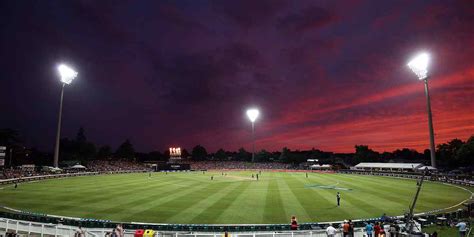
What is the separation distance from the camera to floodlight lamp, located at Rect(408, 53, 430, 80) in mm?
53406

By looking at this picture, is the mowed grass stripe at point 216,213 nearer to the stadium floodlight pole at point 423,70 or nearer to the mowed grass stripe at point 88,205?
the mowed grass stripe at point 88,205

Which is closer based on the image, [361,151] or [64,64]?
[64,64]

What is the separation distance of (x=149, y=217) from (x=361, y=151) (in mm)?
170515

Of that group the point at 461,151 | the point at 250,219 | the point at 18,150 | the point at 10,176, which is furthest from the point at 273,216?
the point at 18,150

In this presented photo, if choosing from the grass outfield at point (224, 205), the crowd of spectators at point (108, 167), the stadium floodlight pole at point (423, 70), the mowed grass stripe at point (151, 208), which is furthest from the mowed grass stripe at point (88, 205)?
the crowd of spectators at point (108, 167)

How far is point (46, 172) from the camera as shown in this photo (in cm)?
7994

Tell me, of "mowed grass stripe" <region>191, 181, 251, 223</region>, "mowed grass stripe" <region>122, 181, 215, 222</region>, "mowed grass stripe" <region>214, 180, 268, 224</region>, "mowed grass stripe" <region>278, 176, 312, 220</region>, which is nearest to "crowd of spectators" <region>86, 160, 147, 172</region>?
"mowed grass stripe" <region>122, 181, 215, 222</region>

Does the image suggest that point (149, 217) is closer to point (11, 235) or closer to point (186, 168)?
point (11, 235)

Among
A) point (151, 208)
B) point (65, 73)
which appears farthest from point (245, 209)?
point (65, 73)

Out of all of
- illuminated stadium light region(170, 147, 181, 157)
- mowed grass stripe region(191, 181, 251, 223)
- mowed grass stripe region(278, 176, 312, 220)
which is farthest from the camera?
illuminated stadium light region(170, 147, 181, 157)

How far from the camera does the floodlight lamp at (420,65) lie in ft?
175

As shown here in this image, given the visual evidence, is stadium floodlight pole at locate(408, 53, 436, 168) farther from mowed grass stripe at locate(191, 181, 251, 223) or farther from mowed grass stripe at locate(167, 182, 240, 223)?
mowed grass stripe at locate(167, 182, 240, 223)

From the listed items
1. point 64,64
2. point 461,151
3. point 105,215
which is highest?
point 64,64

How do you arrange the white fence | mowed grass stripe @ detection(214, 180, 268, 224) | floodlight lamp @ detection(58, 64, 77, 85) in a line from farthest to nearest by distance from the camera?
floodlight lamp @ detection(58, 64, 77, 85)
mowed grass stripe @ detection(214, 180, 268, 224)
the white fence
